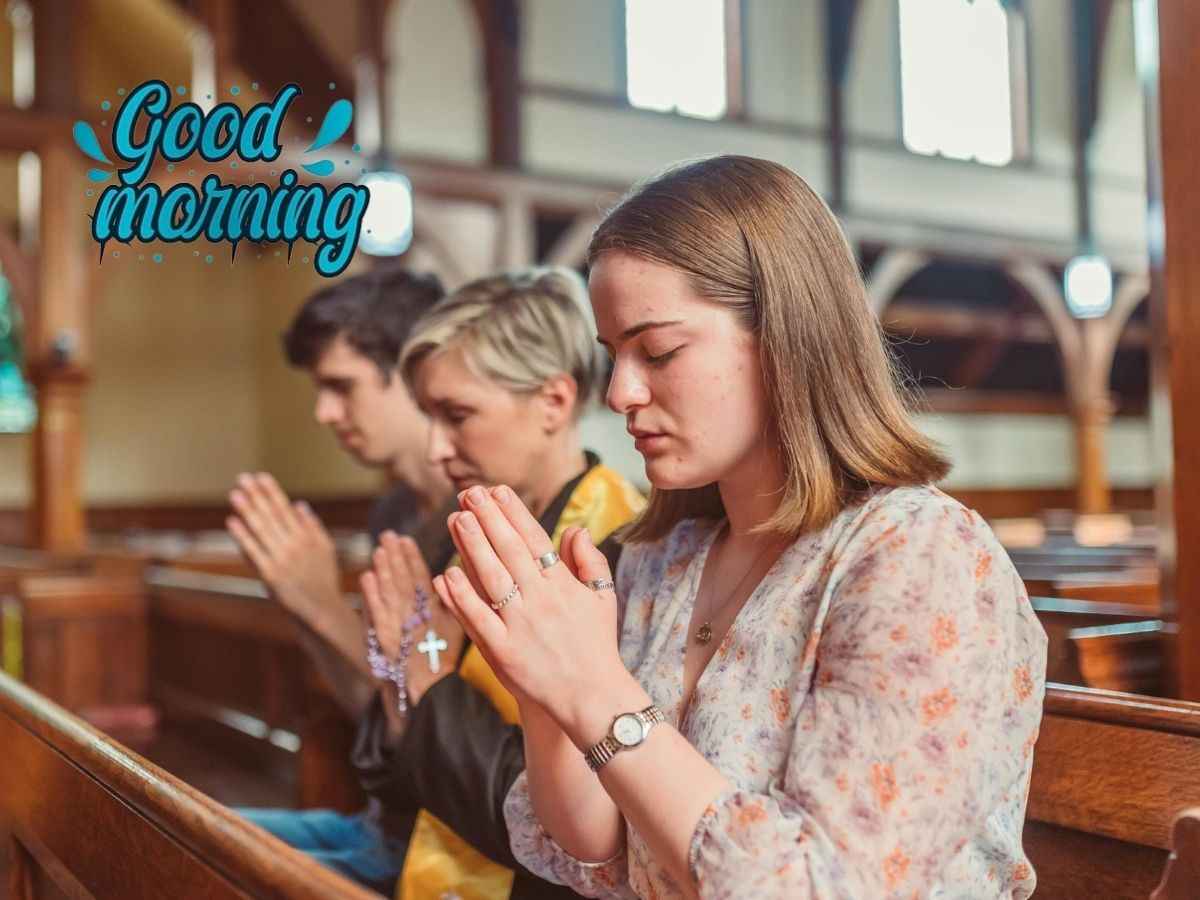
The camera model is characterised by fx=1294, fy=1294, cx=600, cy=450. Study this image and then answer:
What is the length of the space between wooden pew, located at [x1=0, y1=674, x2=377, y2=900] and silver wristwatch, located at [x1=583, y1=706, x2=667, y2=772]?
23 cm

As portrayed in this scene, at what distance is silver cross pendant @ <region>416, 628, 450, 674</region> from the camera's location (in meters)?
1.79

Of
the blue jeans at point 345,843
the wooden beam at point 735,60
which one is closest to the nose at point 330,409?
the blue jeans at point 345,843

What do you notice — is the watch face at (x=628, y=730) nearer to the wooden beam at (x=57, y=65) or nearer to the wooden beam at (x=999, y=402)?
the wooden beam at (x=57, y=65)

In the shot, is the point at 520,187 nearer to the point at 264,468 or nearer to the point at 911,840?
the point at 264,468

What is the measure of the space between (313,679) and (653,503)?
1972 mm

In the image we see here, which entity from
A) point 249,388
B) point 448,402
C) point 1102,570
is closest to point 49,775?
point 448,402

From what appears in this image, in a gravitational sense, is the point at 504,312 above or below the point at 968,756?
above

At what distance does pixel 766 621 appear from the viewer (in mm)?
1199

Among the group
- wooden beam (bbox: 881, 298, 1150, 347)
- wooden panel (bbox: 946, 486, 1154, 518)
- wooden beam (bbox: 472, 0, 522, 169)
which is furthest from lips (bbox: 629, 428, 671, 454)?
wooden panel (bbox: 946, 486, 1154, 518)

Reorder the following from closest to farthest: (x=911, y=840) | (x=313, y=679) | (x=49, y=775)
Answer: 1. (x=911, y=840)
2. (x=49, y=775)
3. (x=313, y=679)

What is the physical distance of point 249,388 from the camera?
14023 millimetres

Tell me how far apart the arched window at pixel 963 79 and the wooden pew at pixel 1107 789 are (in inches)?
414

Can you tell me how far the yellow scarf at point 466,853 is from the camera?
1.73 m

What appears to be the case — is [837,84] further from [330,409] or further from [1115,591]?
[330,409]
